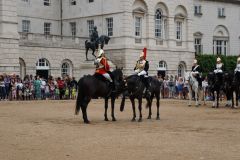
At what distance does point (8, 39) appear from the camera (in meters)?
39.4

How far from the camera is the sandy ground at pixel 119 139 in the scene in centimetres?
1133

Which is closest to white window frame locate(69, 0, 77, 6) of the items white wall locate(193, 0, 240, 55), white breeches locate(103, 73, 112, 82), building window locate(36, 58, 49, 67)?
building window locate(36, 58, 49, 67)

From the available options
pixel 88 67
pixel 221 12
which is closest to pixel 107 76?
pixel 88 67

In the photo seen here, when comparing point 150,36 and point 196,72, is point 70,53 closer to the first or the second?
point 150,36

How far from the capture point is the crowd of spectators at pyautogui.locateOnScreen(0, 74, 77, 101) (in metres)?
34.7

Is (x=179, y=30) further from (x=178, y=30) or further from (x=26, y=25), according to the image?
(x=26, y=25)

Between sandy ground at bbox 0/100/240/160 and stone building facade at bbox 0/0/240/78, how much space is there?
2385 cm

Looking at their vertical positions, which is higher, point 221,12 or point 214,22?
point 221,12

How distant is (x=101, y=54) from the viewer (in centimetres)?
1983

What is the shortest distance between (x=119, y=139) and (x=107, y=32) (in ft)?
121

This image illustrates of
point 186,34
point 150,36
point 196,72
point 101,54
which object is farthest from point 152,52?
point 101,54

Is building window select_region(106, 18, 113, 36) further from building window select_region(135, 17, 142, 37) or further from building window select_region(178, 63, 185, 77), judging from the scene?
building window select_region(178, 63, 185, 77)

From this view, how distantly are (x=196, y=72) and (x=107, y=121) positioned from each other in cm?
1022

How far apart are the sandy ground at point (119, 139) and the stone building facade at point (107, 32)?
2385 centimetres
